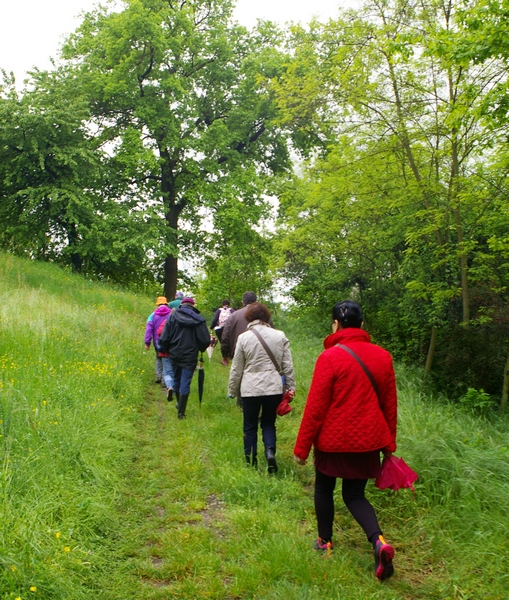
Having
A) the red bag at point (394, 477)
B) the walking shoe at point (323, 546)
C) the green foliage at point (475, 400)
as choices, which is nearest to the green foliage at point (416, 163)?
the green foliage at point (475, 400)

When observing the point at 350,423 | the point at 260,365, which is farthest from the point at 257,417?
the point at 350,423

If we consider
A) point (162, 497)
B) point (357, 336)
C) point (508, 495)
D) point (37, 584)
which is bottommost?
point (162, 497)

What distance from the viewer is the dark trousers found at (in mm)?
5352

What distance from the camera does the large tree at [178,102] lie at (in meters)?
20.4

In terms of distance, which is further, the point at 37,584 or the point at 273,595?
the point at 273,595

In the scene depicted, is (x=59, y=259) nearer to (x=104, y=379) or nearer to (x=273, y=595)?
(x=104, y=379)

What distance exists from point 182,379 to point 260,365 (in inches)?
107

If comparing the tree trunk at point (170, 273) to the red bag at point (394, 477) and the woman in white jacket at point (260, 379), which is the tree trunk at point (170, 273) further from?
the red bag at point (394, 477)

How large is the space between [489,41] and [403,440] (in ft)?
15.8

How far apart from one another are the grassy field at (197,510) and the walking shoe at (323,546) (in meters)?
0.06

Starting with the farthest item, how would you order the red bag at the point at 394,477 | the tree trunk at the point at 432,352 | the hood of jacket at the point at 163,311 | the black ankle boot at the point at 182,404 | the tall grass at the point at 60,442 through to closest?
the tree trunk at the point at 432,352, the hood of jacket at the point at 163,311, the black ankle boot at the point at 182,404, the red bag at the point at 394,477, the tall grass at the point at 60,442

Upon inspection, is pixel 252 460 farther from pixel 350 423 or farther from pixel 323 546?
pixel 350 423

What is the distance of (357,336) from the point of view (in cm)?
361

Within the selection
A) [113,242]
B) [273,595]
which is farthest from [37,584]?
[113,242]
